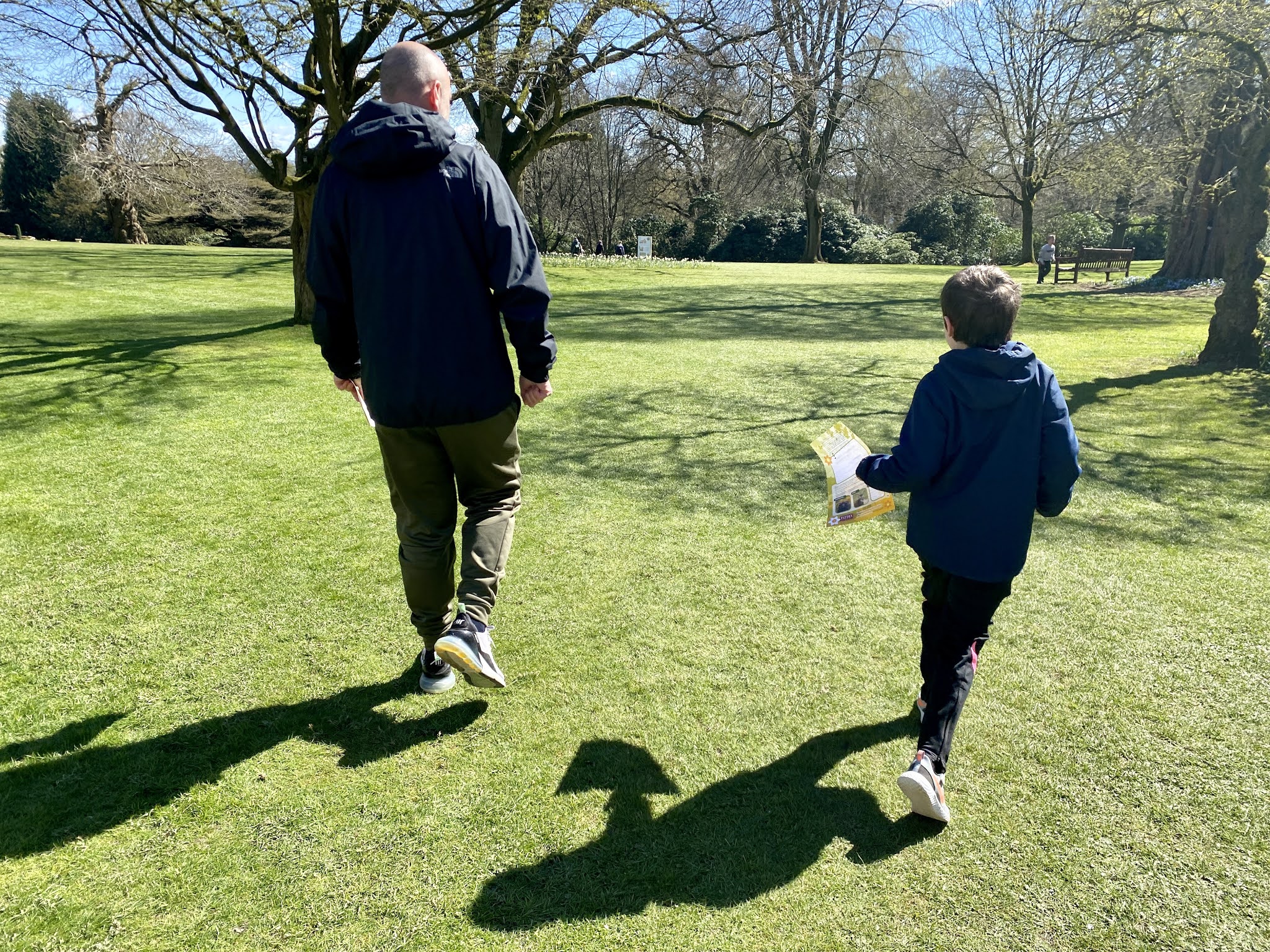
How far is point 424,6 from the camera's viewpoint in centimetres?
1033

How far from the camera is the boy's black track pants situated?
2523 mm

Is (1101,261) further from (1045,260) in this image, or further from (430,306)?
(430,306)

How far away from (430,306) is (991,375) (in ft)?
5.74

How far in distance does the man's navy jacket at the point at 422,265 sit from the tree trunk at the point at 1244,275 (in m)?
9.91

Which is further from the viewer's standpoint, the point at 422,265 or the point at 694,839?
the point at 422,265

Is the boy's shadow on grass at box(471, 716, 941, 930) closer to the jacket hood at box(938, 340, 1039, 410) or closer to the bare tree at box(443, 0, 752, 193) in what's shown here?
the jacket hood at box(938, 340, 1039, 410)

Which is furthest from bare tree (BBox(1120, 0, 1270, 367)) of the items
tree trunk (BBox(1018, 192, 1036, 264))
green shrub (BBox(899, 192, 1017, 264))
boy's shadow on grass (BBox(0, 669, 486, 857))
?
green shrub (BBox(899, 192, 1017, 264))

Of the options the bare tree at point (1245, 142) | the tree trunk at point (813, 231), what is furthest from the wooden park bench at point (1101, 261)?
the tree trunk at point (813, 231)

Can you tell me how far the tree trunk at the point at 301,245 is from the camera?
10812 mm

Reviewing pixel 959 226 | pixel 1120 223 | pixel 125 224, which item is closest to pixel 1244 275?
pixel 959 226

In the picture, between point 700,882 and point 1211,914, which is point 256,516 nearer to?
point 700,882

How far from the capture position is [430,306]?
2.59m

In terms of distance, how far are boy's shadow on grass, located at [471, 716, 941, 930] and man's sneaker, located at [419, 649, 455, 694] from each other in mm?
662

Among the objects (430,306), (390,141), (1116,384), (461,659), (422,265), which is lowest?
(461,659)
